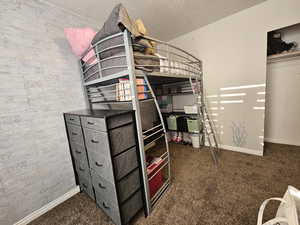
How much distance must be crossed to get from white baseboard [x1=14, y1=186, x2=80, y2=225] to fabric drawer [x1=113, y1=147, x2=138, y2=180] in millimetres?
1116

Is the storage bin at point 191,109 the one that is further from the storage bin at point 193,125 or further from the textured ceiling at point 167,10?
the textured ceiling at point 167,10

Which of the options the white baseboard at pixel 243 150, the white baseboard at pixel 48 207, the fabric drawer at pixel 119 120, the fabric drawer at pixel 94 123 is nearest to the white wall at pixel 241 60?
the white baseboard at pixel 243 150

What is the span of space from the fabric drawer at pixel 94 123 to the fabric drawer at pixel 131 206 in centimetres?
75

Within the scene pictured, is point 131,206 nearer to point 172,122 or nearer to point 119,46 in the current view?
point 119,46

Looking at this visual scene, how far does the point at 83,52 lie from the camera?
1.49 meters

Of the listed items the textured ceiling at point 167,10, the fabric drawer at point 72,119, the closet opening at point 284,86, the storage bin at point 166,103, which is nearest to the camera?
the fabric drawer at point 72,119

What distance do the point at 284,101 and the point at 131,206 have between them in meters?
3.11

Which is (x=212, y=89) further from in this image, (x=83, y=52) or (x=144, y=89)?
(x=83, y=52)

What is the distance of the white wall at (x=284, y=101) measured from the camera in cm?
213

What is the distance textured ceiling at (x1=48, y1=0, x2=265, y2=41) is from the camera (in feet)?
5.23

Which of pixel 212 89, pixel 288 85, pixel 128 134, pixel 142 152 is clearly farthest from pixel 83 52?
pixel 288 85

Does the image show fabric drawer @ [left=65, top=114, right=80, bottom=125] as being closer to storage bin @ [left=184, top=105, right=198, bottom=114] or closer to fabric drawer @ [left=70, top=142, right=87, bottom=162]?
fabric drawer @ [left=70, top=142, right=87, bottom=162]

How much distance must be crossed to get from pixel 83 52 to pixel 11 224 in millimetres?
1996

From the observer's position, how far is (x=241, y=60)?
2.09 meters
